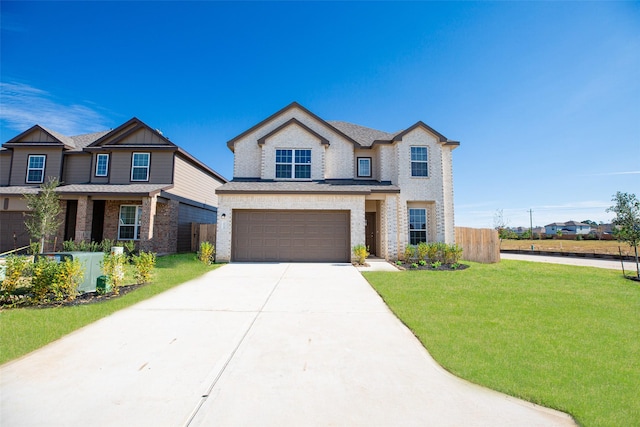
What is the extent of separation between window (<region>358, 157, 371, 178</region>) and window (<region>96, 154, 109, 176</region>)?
49.5ft

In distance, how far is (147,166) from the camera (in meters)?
16.6

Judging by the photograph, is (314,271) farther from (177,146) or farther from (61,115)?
(61,115)

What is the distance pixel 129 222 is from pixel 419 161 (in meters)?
17.0

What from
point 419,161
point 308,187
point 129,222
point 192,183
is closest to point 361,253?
point 308,187

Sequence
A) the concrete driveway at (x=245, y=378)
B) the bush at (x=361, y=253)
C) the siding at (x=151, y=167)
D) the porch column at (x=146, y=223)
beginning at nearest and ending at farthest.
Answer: the concrete driveway at (x=245, y=378)
the bush at (x=361, y=253)
the porch column at (x=146, y=223)
the siding at (x=151, y=167)

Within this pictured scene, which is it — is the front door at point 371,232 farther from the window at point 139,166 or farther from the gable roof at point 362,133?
the window at point 139,166

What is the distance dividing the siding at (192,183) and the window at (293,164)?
20.8 ft

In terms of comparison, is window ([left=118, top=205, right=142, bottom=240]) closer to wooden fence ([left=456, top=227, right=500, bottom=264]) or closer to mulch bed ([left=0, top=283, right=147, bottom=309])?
mulch bed ([left=0, top=283, right=147, bottom=309])

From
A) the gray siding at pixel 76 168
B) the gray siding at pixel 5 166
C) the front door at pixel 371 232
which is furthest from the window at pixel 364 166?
the gray siding at pixel 5 166

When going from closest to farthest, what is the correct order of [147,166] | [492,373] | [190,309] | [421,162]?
1. [492,373]
2. [190,309]
3. [421,162]
4. [147,166]

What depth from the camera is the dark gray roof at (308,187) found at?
13.5m

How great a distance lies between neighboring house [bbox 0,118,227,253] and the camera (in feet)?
51.5

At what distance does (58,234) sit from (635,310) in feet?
79.3

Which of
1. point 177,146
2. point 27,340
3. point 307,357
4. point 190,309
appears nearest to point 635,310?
point 307,357
